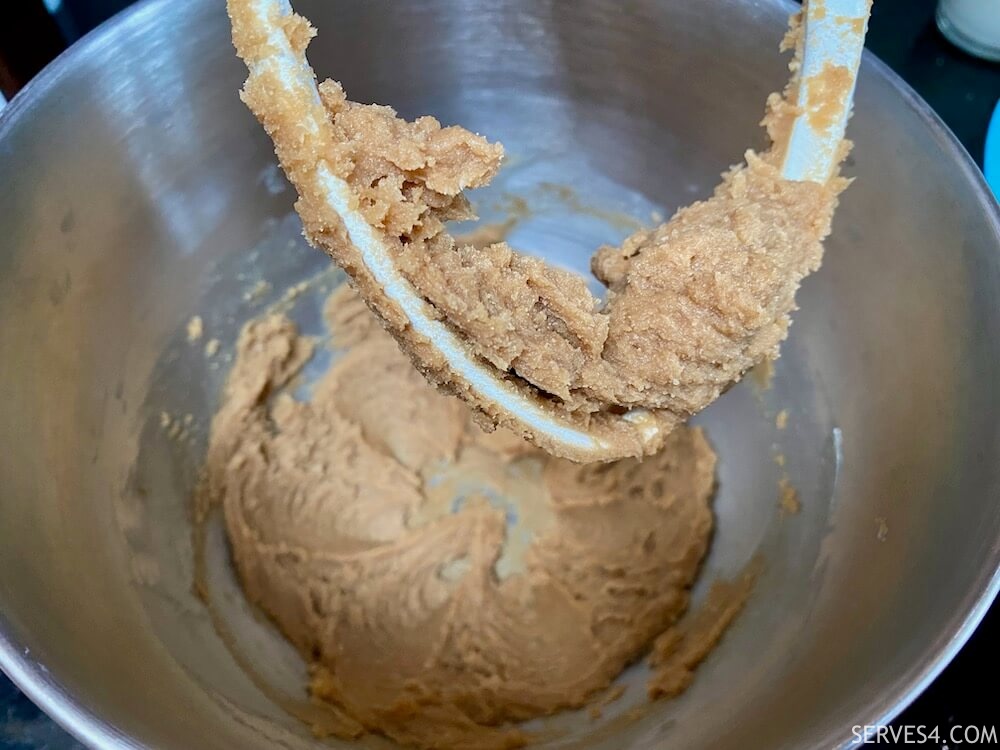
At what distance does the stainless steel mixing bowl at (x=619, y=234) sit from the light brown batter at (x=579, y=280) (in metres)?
0.20

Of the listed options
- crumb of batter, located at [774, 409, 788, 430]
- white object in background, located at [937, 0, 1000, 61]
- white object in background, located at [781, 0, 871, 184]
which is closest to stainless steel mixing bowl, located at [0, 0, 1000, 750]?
crumb of batter, located at [774, 409, 788, 430]

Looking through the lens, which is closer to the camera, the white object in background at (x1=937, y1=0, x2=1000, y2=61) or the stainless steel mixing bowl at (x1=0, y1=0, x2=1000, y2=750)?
the stainless steel mixing bowl at (x1=0, y1=0, x2=1000, y2=750)

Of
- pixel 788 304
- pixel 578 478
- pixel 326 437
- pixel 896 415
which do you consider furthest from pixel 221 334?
pixel 896 415

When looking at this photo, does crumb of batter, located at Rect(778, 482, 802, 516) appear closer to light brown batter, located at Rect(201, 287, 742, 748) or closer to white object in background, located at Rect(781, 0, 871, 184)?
light brown batter, located at Rect(201, 287, 742, 748)

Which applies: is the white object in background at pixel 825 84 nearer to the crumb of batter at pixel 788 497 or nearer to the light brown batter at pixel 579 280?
the light brown batter at pixel 579 280

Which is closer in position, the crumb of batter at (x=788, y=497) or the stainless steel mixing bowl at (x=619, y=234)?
the stainless steel mixing bowl at (x=619, y=234)

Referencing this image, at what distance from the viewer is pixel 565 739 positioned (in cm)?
96

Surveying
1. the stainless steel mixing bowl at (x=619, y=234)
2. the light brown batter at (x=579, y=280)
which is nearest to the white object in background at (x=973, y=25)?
the stainless steel mixing bowl at (x=619, y=234)

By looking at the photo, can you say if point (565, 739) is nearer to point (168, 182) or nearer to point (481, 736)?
point (481, 736)

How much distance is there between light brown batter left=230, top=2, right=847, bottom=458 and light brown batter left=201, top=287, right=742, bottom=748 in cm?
34

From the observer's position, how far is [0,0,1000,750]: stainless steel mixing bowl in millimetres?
760

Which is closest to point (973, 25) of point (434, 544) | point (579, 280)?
point (579, 280)

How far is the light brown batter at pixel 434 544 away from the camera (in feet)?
3.37

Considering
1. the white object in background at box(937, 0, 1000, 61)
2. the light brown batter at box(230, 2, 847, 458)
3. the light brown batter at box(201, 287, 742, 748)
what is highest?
the light brown batter at box(230, 2, 847, 458)
